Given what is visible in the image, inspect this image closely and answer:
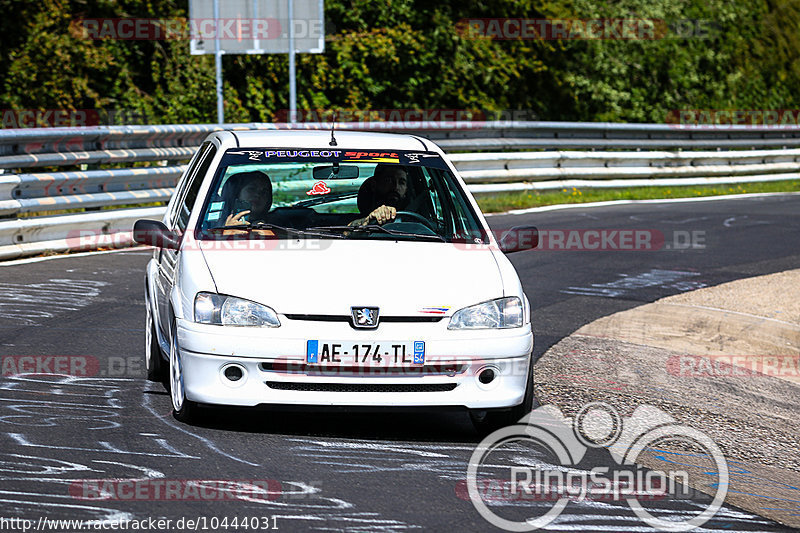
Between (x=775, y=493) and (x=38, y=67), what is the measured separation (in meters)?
18.9

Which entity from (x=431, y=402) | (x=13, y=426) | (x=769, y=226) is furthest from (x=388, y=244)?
(x=769, y=226)

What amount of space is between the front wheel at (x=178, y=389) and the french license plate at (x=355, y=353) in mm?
698

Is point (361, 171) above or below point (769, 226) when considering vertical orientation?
above

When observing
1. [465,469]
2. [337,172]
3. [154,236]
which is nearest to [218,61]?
[337,172]

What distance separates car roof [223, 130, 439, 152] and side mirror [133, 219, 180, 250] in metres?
0.82

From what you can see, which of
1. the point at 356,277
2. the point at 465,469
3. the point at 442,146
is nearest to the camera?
the point at 465,469

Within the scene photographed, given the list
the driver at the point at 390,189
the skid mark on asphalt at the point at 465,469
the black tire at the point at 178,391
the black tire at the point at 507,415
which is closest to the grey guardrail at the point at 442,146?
the driver at the point at 390,189

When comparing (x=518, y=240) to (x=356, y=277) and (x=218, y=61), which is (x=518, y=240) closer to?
(x=356, y=277)

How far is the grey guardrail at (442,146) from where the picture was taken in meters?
12.3

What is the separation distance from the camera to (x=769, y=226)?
1752cm

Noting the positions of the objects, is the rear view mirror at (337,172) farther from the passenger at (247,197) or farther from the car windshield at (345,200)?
the passenger at (247,197)

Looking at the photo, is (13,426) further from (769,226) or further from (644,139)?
(644,139)

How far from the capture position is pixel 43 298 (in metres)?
9.83

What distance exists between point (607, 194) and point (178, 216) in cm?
1464
